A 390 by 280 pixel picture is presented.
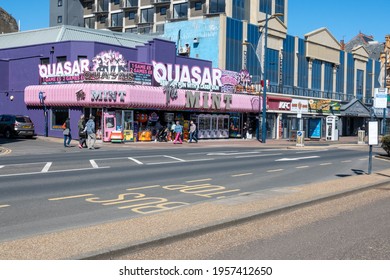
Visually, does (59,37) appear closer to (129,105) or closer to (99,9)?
(129,105)

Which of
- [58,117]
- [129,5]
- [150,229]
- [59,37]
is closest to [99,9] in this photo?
[129,5]

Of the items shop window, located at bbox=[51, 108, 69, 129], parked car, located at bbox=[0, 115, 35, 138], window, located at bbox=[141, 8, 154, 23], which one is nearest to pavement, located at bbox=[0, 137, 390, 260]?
parked car, located at bbox=[0, 115, 35, 138]

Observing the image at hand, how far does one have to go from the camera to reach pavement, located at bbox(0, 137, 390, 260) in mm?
6195

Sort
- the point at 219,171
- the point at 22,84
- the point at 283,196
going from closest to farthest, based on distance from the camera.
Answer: the point at 283,196
the point at 219,171
the point at 22,84

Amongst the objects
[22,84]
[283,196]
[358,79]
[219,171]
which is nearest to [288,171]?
[219,171]

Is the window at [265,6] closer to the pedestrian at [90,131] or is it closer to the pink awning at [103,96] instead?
the pink awning at [103,96]

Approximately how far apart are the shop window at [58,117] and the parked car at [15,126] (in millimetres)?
1839

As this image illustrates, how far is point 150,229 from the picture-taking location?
7512mm

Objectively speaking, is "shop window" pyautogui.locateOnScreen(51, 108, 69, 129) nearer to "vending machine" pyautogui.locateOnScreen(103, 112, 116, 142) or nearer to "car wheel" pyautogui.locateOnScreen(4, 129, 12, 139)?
"car wheel" pyautogui.locateOnScreen(4, 129, 12, 139)

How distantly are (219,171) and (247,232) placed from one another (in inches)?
383

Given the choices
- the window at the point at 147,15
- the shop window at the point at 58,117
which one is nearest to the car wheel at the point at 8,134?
the shop window at the point at 58,117

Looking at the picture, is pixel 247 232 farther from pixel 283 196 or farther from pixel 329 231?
pixel 283 196

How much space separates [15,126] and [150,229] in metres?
28.9
